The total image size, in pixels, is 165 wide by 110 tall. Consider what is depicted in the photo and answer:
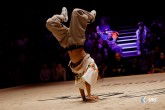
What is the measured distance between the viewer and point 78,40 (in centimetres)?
316

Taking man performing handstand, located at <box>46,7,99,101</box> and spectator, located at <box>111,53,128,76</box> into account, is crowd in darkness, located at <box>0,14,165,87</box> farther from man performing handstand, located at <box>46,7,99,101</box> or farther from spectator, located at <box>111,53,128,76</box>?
man performing handstand, located at <box>46,7,99,101</box>

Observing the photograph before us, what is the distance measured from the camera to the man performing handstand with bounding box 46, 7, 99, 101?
3142mm

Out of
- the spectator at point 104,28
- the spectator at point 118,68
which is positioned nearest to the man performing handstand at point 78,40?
the spectator at point 118,68

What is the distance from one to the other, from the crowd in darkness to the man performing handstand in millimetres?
3954

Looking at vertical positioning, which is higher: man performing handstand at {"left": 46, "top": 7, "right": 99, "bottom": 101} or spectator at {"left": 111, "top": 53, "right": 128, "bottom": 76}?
man performing handstand at {"left": 46, "top": 7, "right": 99, "bottom": 101}

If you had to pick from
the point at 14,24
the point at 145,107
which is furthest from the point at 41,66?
the point at 145,107

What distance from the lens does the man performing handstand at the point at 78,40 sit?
3142 mm

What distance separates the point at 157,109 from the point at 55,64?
5554 mm

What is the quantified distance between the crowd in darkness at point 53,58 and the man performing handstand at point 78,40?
3.95m

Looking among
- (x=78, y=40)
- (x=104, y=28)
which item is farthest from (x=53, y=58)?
(x=78, y=40)

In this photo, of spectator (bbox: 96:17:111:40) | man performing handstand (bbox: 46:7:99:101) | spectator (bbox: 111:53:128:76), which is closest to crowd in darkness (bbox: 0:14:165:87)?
spectator (bbox: 111:53:128:76)

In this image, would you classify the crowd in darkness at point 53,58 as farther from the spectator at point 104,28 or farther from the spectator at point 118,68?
the spectator at point 104,28

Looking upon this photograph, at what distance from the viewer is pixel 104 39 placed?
28.3 ft

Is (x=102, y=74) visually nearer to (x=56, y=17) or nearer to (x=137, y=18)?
(x=137, y=18)
